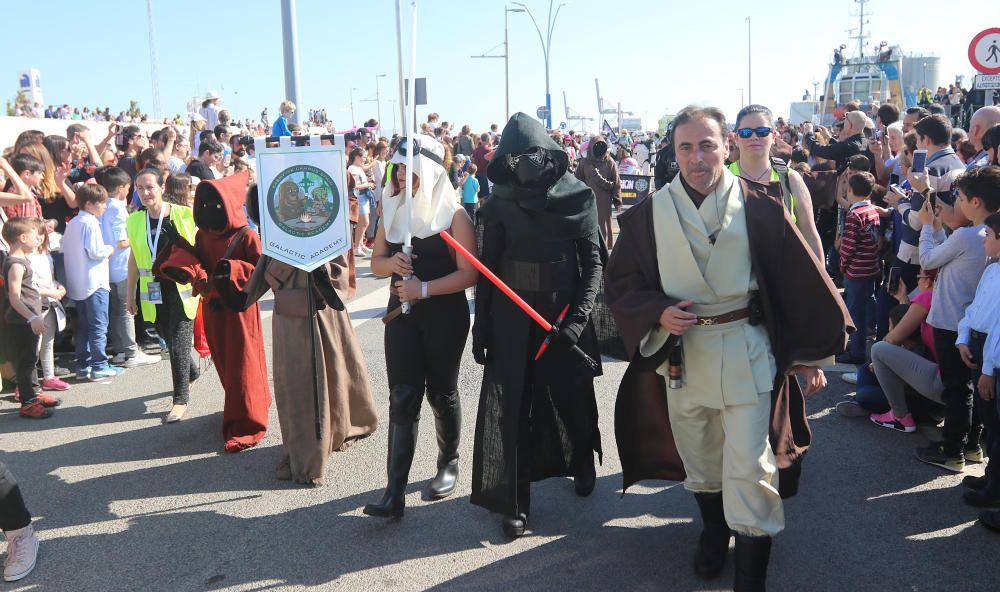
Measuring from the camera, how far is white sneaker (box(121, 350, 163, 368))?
769cm

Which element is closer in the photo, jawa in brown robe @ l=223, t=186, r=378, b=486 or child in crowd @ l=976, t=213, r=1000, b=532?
child in crowd @ l=976, t=213, r=1000, b=532

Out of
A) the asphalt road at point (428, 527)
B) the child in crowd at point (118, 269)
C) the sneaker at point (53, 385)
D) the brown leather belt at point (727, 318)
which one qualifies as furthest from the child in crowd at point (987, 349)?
the child in crowd at point (118, 269)

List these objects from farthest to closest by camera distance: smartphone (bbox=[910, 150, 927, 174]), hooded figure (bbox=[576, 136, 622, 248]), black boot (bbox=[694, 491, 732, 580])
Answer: hooded figure (bbox=[576, 136, 622, 248]), smartphone (bbox=[910, 150, 927, 174]), black boot (bbox=[694, 491, 732, 580])

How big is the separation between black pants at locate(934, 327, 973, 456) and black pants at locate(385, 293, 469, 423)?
274 cm

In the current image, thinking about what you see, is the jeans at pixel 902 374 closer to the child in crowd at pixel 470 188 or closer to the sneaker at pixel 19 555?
the sneaker at pixel 19 555

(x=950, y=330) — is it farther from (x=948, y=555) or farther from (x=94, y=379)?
(x=94, y=379)

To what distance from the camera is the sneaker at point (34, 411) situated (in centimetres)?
617

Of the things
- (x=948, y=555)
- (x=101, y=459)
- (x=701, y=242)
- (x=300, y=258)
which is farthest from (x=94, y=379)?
(x=948, y=555)

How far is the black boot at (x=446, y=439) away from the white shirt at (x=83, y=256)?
4.22 meters

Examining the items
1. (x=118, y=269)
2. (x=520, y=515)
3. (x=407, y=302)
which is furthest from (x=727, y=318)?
(x=118, y=269)

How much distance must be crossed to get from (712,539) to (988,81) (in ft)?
28.8

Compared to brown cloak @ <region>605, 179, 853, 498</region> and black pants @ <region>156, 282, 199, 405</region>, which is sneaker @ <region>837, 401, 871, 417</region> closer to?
brown cloak @ <region>605, 179, 853, 498</region>

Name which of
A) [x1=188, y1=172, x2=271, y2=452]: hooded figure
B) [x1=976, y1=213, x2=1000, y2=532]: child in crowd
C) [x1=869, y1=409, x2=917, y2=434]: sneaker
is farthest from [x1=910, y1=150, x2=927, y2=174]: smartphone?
[x1=188, y1=172, x2=271, y2=452]: hooded figure

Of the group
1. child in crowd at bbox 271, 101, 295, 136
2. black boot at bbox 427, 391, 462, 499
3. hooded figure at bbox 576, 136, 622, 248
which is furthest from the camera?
child in crowd at bbox 271, 101, 295, 136
